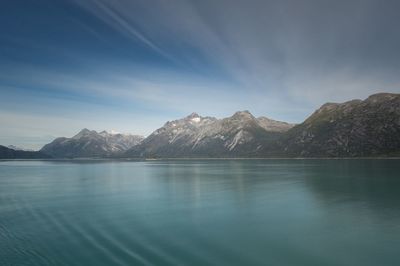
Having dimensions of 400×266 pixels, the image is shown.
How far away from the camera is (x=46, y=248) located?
35.8 m

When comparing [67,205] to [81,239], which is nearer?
[81,239]

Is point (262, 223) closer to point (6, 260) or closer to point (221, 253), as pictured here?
point (221, 253)

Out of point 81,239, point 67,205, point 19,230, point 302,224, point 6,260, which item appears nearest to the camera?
point 6,260

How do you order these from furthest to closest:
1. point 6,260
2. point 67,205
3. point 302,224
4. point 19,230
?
point 67,205 → point 302,224 → point 19,230 → point 6,260

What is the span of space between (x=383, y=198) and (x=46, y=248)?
215 ft

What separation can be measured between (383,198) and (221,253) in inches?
2034

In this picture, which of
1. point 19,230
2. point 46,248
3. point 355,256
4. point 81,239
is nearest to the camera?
point 355,256

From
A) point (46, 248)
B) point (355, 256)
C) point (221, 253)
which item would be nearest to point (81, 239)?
point (46, 248)

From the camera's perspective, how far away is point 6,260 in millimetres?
31328

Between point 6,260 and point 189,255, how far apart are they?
17089mm

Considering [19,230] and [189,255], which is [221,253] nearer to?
[189,255]

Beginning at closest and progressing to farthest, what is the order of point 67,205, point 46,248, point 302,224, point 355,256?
point 355,256 → point 46,248 → point 302,224 → point 67,205

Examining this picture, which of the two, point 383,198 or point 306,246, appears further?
point 383,198

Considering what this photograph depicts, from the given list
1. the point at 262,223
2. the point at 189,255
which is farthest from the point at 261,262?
the point at 262,223
